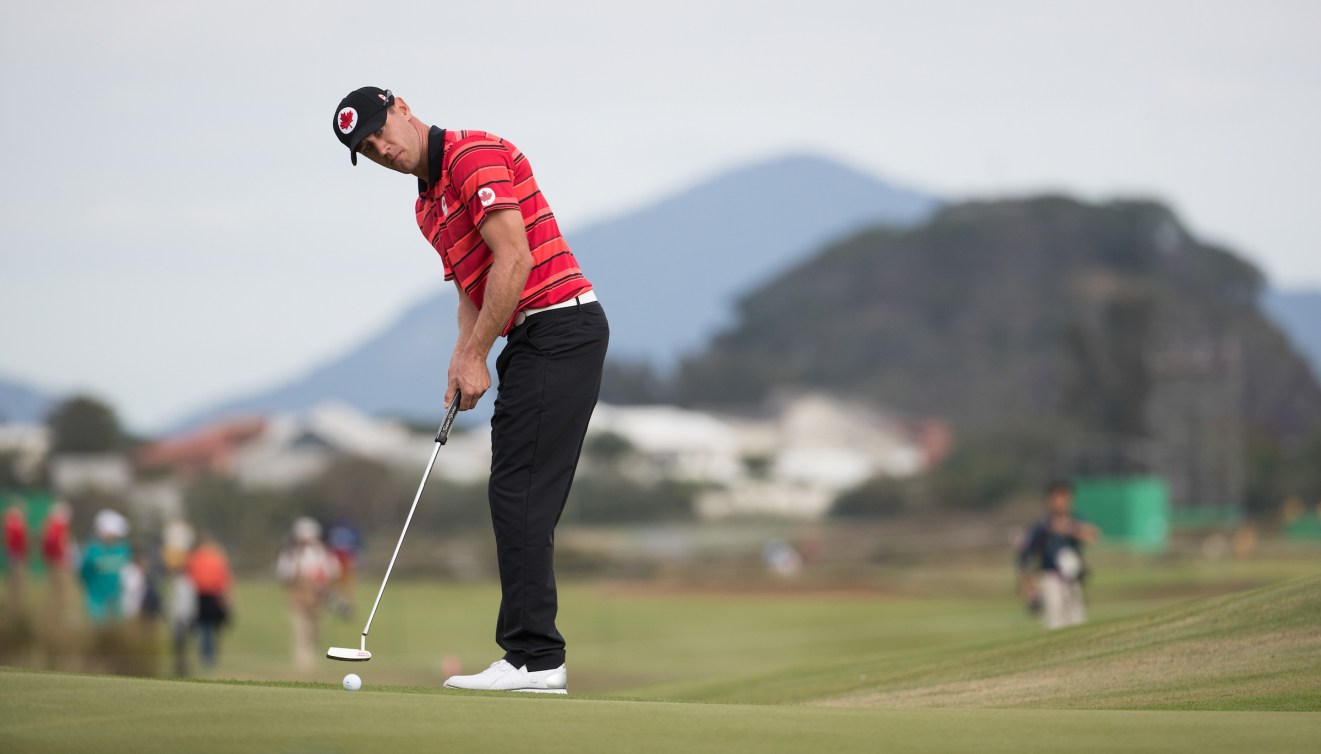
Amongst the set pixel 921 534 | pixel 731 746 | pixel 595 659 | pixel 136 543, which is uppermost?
pixel 921 534

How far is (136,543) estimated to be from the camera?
26.1 meters

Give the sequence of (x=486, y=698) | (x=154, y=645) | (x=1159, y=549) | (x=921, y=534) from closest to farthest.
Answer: (x=486, y=698), (x=154, y=645), (x=1159, y=549), (x=921, y=534)

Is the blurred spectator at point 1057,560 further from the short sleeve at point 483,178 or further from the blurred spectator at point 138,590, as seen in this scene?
the blurred spectator at point 138,590

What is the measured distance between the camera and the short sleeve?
6207 mm

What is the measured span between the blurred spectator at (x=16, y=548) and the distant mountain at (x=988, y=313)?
75.3 metres

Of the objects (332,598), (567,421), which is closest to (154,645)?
(332,598)

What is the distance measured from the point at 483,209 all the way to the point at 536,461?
0.92 m

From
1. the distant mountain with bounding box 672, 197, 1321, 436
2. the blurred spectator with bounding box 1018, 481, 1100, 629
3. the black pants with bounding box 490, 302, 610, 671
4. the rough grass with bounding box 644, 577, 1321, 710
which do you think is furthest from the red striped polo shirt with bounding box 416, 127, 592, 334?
the distant mountain with bounding box 672, 197, 1321, 436

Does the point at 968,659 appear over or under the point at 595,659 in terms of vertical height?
under

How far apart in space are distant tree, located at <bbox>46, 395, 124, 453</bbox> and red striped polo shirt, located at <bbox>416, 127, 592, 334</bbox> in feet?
202

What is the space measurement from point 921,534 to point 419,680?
38.6 metres

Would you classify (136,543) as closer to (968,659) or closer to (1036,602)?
(1036,602)

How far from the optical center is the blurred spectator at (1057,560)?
Answer: 16513mm

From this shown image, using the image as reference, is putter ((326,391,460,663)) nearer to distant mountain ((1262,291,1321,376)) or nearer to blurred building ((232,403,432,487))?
blurred building ((232,403,432,487))
